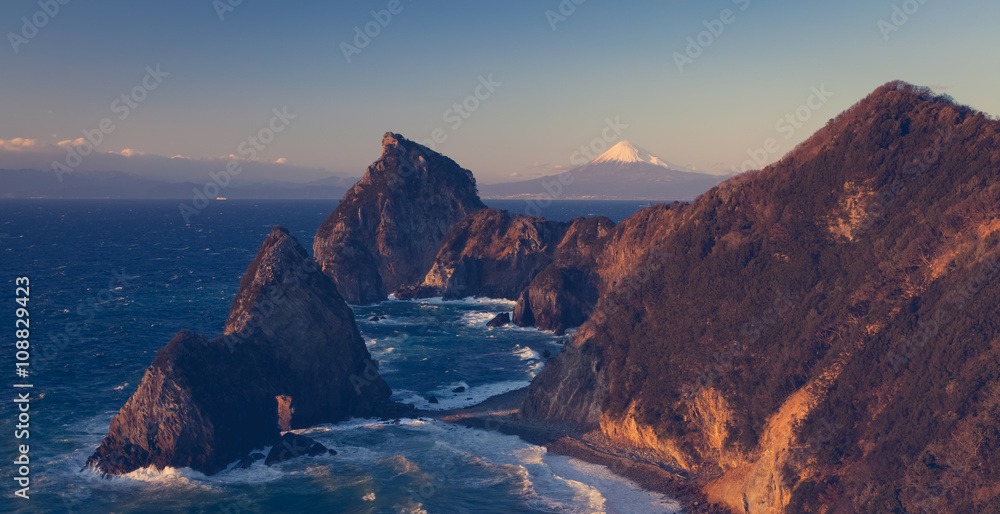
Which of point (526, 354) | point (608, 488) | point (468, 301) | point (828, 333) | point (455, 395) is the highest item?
point (828, 333)

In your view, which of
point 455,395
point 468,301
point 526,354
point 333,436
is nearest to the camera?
point 333,436

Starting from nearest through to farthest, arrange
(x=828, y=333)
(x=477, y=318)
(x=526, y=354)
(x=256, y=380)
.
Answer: (x=828, y=333)
(x=256, y=380)
(x=526, y=354)
(x=477, y=318)

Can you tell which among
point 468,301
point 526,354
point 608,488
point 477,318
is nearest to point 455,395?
point 526,354

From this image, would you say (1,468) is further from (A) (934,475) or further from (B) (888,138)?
(B) (888,138)

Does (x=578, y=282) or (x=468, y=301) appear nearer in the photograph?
(x=578, y=282)

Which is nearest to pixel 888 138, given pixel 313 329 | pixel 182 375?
pixel 313 329

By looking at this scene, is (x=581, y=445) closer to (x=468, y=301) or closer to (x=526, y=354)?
(x=526, y=354)

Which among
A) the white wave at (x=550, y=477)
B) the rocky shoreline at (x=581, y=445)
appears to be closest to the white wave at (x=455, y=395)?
the rocky shoreline at (x=581, y=445)

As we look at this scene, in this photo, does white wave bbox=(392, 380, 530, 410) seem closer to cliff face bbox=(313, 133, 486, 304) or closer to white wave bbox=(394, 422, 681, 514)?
white wave bbox=(394, 422, 681, 514)
